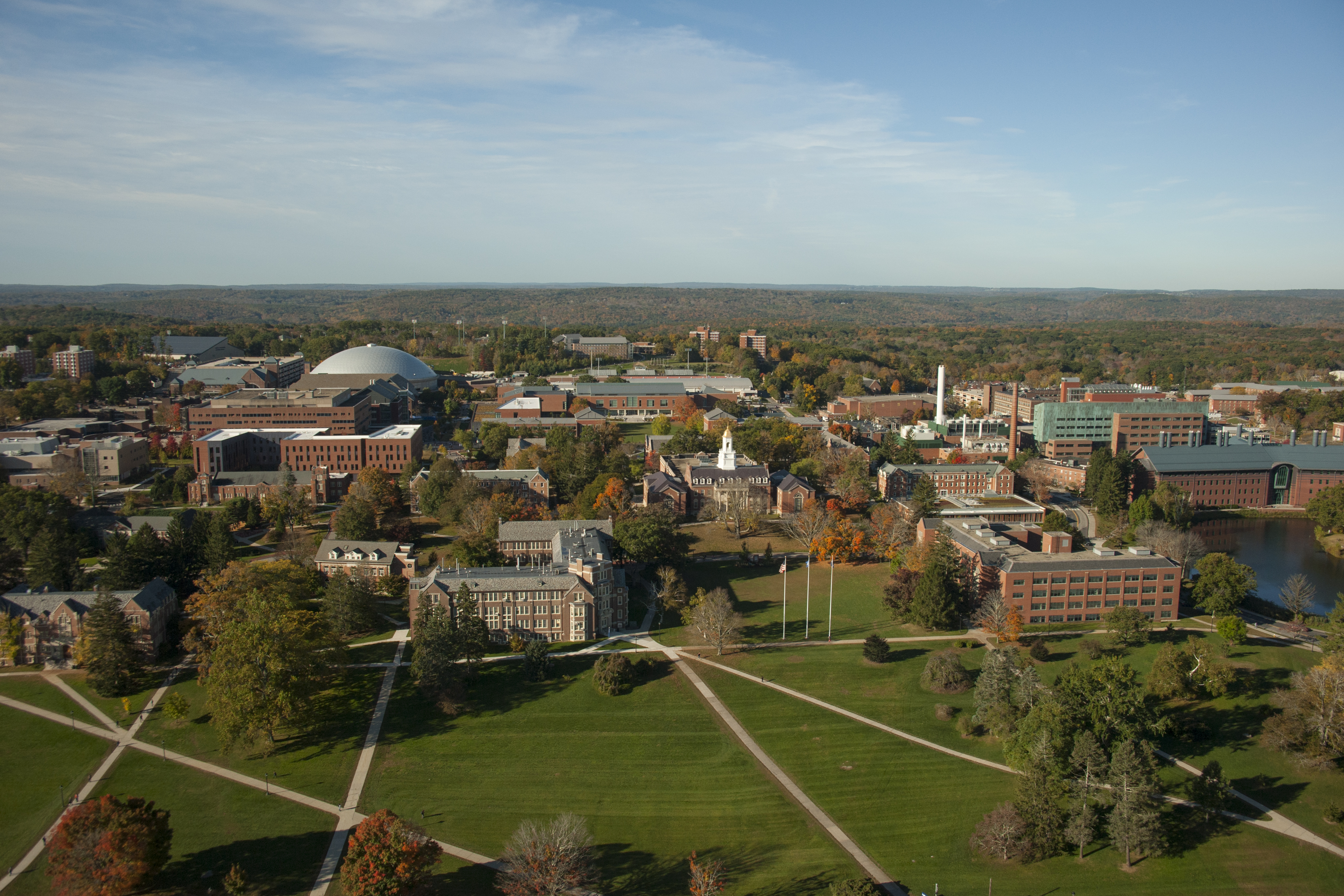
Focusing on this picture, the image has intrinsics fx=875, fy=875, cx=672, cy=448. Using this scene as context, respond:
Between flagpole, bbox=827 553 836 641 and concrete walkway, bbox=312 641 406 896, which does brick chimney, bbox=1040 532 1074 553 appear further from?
concrete walkway, bbox=312 641 406 896

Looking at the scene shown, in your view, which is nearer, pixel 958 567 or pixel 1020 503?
pixel 958 567

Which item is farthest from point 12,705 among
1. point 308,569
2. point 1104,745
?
point 1104,745

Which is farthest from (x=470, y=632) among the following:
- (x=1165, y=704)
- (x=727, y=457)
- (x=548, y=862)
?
(x=727, y=457)

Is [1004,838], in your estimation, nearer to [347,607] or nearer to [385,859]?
[385,859]

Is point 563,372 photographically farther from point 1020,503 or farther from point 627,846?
point 627,846

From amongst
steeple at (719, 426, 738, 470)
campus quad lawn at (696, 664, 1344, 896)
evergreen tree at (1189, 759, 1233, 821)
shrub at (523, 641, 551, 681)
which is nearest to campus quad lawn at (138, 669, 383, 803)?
shrub at (523, 641, 551, 681)

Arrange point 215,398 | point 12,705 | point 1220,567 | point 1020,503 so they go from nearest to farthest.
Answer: point 12,705
point 1220,567
point 1020,503
point 215,398

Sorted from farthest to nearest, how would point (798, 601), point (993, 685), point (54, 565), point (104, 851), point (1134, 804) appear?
point (798, 601)
point (54, 565)
point (993, 685)
point (1134, 804)
point (104, 851)
